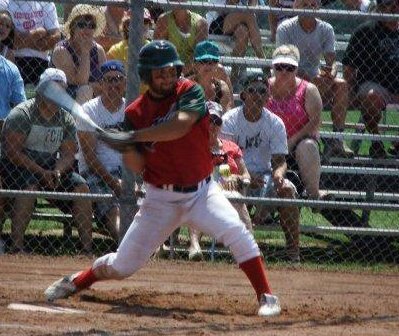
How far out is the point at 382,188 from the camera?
11.2m

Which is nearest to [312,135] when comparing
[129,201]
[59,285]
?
[129,201]

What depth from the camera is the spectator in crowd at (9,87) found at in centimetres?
994

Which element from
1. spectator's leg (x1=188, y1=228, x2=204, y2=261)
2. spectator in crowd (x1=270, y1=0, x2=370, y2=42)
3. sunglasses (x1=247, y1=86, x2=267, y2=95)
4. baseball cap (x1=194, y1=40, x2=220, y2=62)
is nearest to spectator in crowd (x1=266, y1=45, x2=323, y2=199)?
sunglasses (x1=247, y1=86, x2=267, y2=95)

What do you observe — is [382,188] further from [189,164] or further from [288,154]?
[189,164]

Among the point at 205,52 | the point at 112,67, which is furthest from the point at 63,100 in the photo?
the point at 205,52

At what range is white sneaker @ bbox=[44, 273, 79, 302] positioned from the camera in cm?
761

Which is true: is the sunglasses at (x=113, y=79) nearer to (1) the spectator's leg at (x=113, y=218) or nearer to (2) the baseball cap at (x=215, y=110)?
(2) the baseball cap at (x=215, y=110)

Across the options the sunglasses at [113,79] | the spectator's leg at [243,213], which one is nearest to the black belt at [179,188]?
the spectator's leg at [243,213]

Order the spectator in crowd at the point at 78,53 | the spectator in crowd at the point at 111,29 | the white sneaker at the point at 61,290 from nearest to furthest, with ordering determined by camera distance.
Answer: the white sneaker at the point at 61,290, the spectator in crowd at the point at 78,53, the spectator in crowd at the point at 111,29

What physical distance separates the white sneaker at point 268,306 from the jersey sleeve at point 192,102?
1250 millimetres

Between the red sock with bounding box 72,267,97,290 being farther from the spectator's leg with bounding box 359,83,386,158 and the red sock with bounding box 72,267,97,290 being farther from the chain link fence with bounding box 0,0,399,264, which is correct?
the spectator's leg with bounding box 359,83,386,158

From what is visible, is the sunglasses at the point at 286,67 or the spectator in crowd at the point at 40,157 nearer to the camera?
the spectator in crowd at the point at 40,157

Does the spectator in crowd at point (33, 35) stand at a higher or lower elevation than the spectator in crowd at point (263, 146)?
higher

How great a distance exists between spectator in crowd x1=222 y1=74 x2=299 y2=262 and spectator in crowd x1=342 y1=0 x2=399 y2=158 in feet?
4.53
